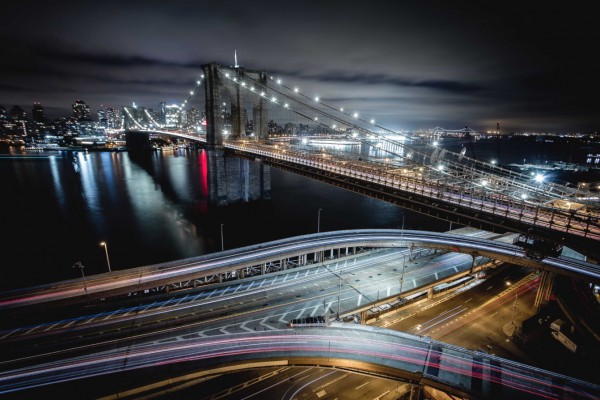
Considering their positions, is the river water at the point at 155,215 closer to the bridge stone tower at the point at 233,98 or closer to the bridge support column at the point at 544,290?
the bridge stone tower at the point at 233,98

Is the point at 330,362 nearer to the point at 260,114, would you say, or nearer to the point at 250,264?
the point at 250,264

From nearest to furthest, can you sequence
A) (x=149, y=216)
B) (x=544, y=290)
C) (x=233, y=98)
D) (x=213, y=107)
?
(x=544, y=290)
(x=149, y=216)
(x=213, y=107)
(x=233, y=98)

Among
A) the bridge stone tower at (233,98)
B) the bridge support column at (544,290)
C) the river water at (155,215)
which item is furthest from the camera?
the bridge stone tower at (233,98)

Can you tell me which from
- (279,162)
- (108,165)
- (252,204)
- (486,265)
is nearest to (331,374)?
(486,265)

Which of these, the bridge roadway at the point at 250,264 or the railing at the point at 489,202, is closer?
the railing at the point at 489,202

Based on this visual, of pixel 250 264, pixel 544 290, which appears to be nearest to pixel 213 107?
pixel 250 264

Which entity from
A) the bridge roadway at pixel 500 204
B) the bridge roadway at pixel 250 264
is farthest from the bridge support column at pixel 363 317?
the bridge roadway at pixel 500 204
